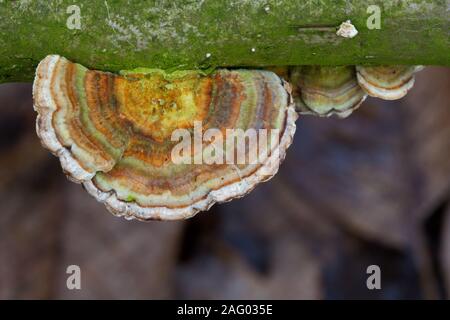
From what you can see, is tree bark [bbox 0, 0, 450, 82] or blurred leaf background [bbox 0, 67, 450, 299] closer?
tree bark [bbox 0, 0, 450, 82]

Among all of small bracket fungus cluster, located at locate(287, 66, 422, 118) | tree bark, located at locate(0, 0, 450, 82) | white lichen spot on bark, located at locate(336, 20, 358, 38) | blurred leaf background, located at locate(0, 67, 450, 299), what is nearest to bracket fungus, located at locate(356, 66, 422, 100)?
small bracket fungus cluster, located at locate(287, 66, 422, 118)

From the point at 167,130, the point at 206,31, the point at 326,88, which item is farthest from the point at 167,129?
the point at 326,88

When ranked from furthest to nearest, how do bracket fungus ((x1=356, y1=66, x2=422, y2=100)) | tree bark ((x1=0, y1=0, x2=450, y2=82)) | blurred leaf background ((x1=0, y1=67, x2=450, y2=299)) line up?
blurred leaf background ((x1=0, y1=67, x2=450, y2=299)) → bracket fungus ((x1=356, y1=66, x2=422, y2=100)) → tree bark ((x1=0, y1=0, x2=450, y2=82))

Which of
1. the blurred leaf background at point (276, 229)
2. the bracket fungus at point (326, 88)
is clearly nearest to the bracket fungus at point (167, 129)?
the bracket fungus at point (326, 88)

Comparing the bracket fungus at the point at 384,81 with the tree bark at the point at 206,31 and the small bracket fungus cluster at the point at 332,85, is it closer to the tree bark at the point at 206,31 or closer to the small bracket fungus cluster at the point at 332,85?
the small bracket fungus cluster at the point at 332,85

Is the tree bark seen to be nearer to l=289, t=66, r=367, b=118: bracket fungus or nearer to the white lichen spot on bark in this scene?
the white lichen spot on bark

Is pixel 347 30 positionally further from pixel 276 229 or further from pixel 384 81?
pixel 276 229

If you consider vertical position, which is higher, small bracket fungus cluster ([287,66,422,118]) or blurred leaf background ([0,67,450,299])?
blurred leaf background ([0,67,450,299])

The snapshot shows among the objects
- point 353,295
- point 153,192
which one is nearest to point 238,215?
point 353,295

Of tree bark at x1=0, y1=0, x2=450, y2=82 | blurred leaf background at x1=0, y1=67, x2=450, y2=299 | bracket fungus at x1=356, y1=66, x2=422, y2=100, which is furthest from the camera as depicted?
blurred leaf background at x1=0, y1=67, x2=450, y2=299

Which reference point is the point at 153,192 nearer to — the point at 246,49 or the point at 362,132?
the point at 246,49
